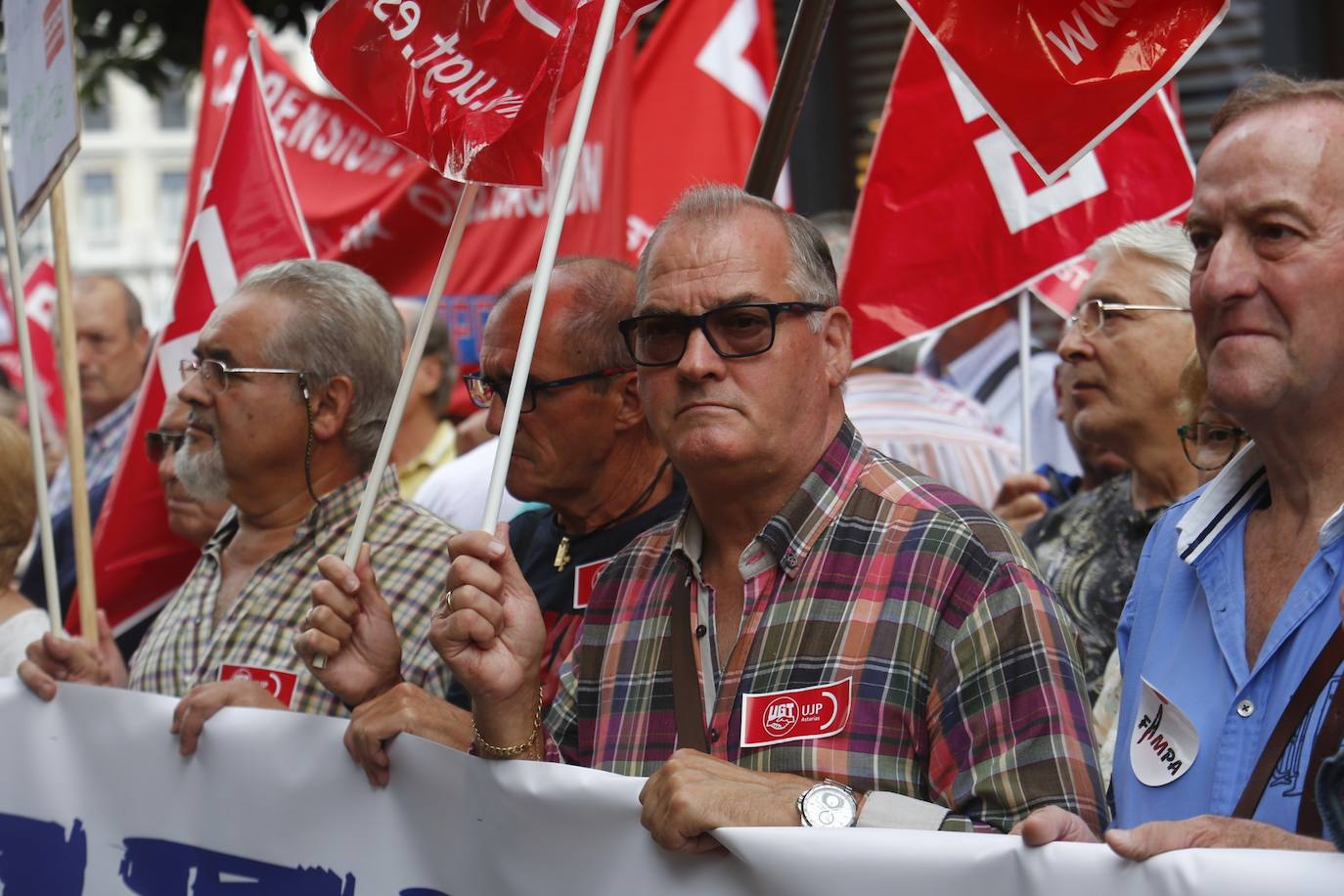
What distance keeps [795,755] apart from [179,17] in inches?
267

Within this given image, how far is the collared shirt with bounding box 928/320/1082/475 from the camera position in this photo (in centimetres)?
588

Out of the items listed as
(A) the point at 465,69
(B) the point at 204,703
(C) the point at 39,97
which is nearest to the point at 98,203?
(C) the point at 39,97

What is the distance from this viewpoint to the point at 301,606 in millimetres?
3535

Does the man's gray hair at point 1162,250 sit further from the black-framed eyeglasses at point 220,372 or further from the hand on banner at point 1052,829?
the hand on banner at point 1052,829

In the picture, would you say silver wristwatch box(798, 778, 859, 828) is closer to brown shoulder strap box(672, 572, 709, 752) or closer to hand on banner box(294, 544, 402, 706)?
brown shoulder strap box(672, 572, 709, 752)

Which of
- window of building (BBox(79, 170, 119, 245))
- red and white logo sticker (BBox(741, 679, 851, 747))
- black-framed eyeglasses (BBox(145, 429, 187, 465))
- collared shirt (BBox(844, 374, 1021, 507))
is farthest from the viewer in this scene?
window of building (BBox(79, 170, 119, 245))

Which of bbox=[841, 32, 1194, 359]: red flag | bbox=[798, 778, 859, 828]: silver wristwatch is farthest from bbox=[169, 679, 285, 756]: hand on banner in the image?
bbox=[841, 32, 1194, 359]: red flag

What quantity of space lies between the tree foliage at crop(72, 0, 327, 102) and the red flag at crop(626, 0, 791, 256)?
236 centimetres

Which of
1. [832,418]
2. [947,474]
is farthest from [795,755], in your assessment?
[947,474]

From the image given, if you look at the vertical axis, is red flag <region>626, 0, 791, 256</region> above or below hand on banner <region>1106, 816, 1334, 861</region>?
above

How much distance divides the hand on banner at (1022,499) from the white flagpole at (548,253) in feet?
7.01

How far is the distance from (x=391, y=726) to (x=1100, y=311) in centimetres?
201

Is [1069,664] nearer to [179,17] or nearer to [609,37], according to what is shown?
[609,37]

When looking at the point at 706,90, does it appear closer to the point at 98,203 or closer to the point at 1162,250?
the point at 1162,250
